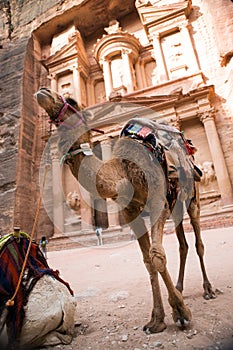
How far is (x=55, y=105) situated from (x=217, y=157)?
11852 mm

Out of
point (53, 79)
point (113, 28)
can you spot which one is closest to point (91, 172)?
point (53, 79)

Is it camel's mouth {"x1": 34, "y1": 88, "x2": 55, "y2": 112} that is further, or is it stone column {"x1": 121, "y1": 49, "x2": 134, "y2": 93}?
stone column {"x1": 121, "y1": 49, "x2": 134, "y2": 93}

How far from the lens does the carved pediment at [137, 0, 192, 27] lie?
53.9ft

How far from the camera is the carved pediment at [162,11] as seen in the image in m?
16.4

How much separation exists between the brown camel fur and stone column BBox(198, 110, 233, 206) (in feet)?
Result: 33.8

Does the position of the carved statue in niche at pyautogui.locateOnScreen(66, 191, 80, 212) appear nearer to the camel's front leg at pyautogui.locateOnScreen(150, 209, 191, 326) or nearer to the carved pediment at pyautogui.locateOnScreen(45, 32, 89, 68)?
the carved pediment at pyautogui.locateOnScreen(45, 32, 89, 68)

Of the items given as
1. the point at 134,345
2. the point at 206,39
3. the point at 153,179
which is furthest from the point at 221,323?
the point at 206,39

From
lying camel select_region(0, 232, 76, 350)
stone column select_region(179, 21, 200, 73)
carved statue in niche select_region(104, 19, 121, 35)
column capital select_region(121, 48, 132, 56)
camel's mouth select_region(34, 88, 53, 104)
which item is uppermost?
carved statue in niche select_region(104, 19, 121, 35)

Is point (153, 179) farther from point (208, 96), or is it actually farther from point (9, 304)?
point (208, 96)

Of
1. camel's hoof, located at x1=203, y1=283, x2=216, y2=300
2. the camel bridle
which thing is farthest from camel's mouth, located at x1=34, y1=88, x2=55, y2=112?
camel's hoof, located at x1=203, y1=283, x2=216, y2=300

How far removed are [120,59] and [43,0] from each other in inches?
460

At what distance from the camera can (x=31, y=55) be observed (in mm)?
21344

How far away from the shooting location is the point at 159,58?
53.6 ft

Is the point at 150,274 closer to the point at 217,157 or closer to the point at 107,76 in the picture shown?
the point at 217,157
